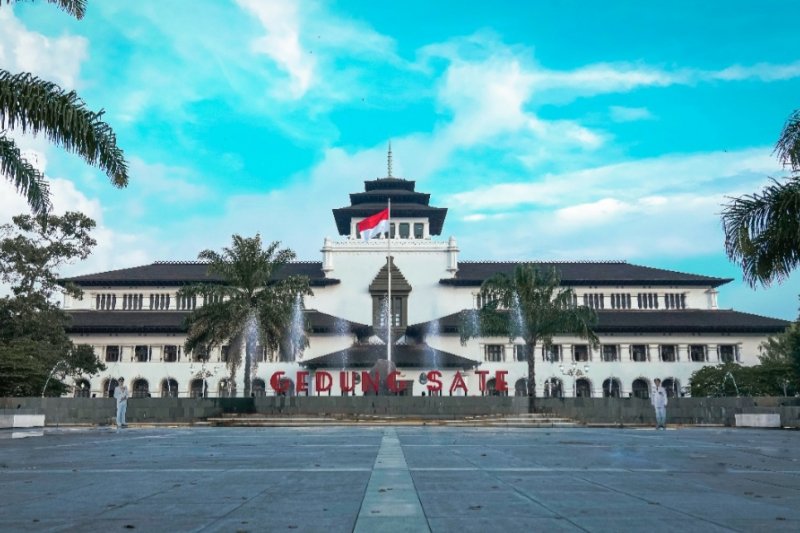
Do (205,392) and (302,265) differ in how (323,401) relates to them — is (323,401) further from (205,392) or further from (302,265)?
(302,265)

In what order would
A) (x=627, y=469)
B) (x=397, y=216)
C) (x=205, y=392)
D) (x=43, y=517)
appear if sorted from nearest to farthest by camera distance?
(x=43, y=517) → (x=627, y=469) → (x=205, y=392) → (x=397, y=216)

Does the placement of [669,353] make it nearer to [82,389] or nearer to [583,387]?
[583,387]

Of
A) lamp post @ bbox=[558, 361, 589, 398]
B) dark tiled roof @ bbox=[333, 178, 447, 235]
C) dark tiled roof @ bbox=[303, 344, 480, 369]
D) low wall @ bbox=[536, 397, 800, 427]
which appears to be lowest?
low wall @ bbox=[536, 397, 800, 427]

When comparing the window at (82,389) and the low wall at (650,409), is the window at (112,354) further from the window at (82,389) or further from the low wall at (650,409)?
the low wall at (650,409)

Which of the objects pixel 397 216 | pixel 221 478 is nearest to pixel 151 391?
pixel 397 216

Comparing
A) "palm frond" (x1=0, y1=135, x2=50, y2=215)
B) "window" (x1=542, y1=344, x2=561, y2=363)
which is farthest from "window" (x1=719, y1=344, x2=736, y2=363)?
"palm frond" (x1=0, y1=135, x2=50, y2=215)

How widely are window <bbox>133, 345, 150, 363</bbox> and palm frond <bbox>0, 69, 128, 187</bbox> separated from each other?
4975 cm

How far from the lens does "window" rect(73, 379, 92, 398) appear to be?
59.7 m

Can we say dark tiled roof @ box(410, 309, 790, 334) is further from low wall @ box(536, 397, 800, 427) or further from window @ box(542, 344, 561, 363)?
low wall @ box(536, 397, 800, 427)

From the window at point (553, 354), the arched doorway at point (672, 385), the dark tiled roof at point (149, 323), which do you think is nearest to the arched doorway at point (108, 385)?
the dark tiled roof at point (149, 323)

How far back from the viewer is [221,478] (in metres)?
8.89

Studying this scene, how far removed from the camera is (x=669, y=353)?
6194 centimetres

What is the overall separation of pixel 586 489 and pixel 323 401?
30.7m

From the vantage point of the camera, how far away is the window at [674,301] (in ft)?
216
